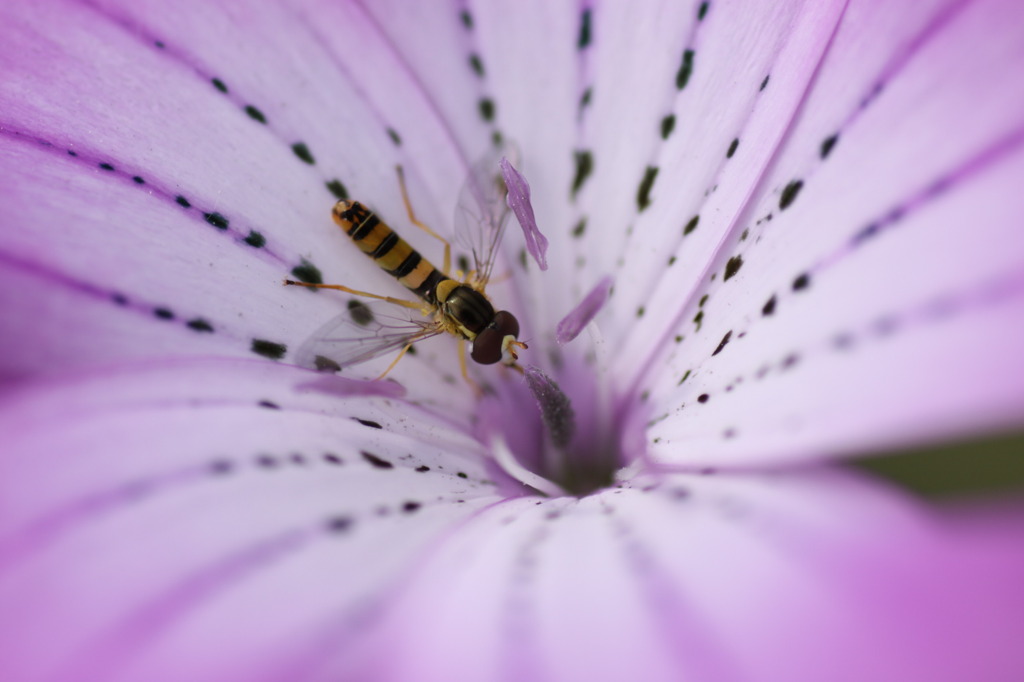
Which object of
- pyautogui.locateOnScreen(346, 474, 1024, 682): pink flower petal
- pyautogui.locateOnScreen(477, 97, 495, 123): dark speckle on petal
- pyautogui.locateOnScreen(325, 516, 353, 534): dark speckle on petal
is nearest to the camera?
pyautogui.locateOnScreen(346, 474, 1024, 682): pink flower petal

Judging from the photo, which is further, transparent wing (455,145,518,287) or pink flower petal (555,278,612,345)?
transparent wing (455,145,518,287)

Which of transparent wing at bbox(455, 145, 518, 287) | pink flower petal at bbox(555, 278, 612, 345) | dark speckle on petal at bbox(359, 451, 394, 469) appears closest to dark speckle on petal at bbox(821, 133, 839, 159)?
pink flower petal at bbox(555, 278, 612, 345)

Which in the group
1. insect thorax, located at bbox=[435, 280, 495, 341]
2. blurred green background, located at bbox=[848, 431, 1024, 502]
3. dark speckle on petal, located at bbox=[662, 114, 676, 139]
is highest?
dark speckle on petal, located at bbox=[662, 114, 676, 139]

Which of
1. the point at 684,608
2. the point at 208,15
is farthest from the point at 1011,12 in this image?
the point at 208,15

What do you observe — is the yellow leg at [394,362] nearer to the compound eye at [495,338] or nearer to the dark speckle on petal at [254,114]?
the compound eye at [495,338]

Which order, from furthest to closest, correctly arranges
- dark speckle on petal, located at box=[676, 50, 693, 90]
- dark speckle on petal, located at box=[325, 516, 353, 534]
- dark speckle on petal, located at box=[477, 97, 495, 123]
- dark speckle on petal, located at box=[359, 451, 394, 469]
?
dark speckle on petal, located at box=[477, 97, 495, 123] → dark speckle on petal, located at box=[676, 50, 693, 90] → dark speckle on petal, located at box=[359, 451, 394, 469] → dark speckle on petal, located at box=[325, 516, 353, 534]

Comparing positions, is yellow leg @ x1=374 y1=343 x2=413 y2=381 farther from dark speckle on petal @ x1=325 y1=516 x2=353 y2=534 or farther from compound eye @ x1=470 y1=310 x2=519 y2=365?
dark speckle on petal @ x1=325 y1=516 x2=353 y2=534

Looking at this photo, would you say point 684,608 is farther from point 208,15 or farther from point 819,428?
point 208,15
